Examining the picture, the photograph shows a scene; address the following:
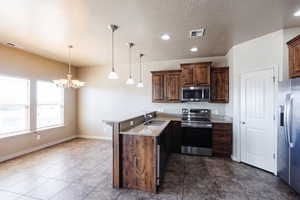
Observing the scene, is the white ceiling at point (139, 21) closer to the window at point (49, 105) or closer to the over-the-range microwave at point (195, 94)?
the over-the-range microwave at point (195, 94)

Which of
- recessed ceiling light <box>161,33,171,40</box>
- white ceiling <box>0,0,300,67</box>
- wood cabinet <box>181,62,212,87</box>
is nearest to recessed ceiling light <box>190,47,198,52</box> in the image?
white ceiling <box>0,0,300,67</box>

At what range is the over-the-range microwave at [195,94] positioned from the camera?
431cm

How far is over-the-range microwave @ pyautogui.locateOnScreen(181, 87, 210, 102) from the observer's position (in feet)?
14.1

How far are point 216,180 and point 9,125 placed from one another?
204 inches

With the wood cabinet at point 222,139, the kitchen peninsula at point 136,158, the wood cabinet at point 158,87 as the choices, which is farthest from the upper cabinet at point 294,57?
the wood cabinet at point 158,87

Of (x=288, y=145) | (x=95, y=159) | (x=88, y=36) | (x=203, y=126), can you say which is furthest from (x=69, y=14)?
(x=288, y=145)

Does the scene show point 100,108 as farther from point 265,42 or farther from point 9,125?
point 265,42

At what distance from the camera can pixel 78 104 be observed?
6.15 metres

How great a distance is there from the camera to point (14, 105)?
13.3 feet

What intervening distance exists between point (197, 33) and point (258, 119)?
2.32m

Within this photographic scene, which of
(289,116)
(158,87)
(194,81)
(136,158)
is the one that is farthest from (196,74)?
(136,158)

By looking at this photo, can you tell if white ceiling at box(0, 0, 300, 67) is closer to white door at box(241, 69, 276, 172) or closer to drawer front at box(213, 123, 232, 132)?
white door at box(241, 69, 276, 172)

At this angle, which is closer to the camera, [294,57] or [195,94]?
[294,57]

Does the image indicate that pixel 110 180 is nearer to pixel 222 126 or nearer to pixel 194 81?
pixel 222 126
